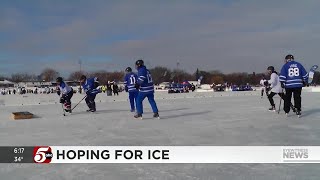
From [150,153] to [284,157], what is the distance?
63.3 inches

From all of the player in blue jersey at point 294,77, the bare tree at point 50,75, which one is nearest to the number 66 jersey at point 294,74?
the player in blue jersey at point 294,77

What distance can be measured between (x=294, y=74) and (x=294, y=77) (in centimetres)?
8

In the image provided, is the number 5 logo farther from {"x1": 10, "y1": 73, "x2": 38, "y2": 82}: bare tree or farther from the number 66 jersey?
{"x1": 10, "y1": 73, "x2": 38, "y2": 82}: bare tree

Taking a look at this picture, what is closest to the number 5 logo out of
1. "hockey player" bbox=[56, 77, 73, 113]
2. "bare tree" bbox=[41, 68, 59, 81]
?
"hockey player" bbox=[56, 77, 73, 113]

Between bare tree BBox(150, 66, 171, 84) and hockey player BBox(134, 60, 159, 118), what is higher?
bare tree BBox(150, 66, 171, 84)

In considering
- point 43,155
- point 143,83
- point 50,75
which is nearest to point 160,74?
point 50,75

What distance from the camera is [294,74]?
30.5 feet

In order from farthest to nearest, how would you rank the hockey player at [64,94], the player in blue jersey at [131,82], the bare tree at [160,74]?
the bare tree at [160,74] < the hockey player at [64,94] < the player in blue jersey at [131,82]

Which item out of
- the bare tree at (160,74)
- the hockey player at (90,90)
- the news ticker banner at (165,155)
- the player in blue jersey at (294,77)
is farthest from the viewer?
the bare tree at (160,74)

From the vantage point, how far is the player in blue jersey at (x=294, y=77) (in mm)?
9258

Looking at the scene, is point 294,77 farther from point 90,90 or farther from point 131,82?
point 90,90

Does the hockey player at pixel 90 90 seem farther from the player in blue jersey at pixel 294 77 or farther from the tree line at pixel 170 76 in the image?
the tree line at pixel 170 76

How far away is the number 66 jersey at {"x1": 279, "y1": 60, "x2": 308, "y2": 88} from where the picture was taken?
9266 millimetres
